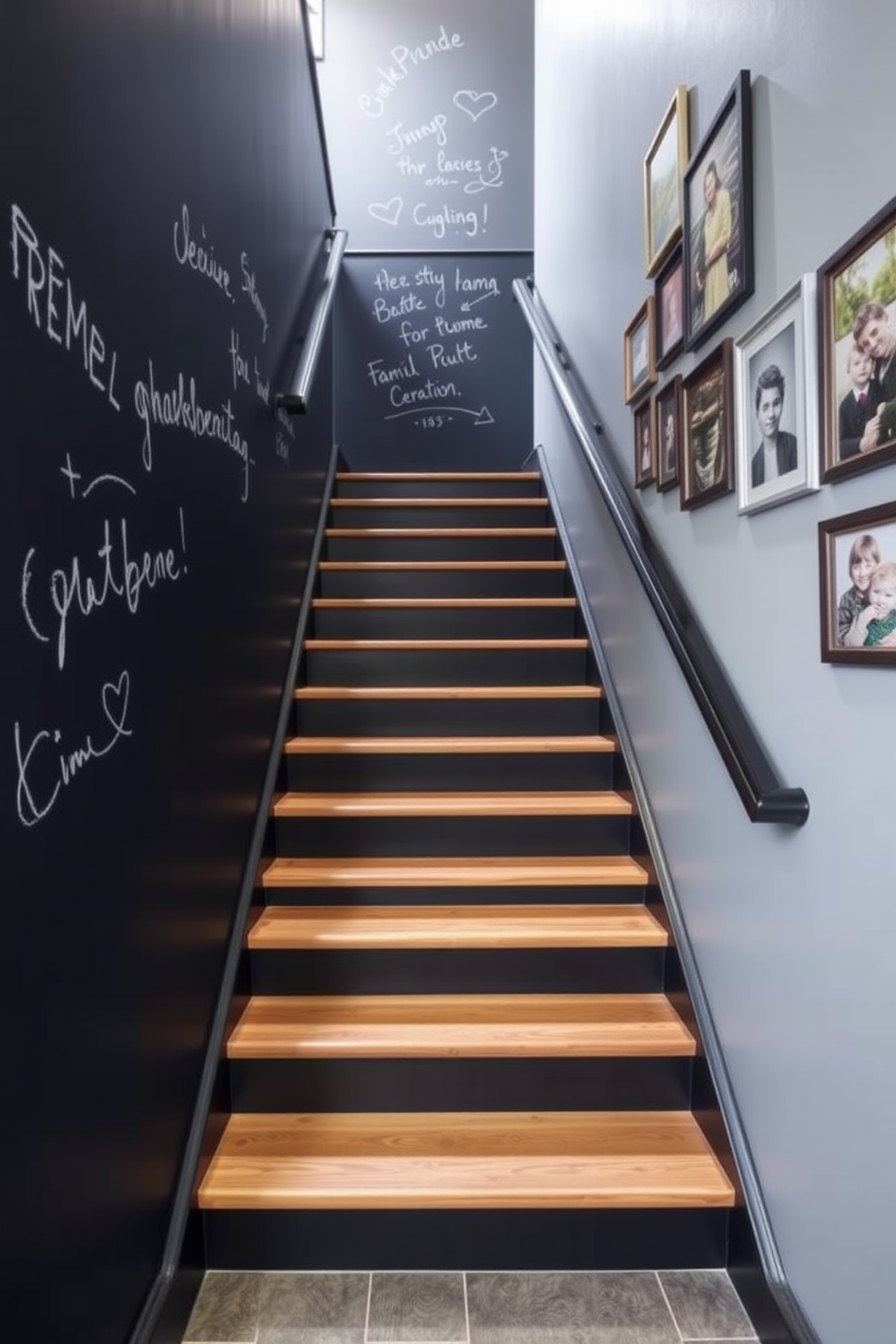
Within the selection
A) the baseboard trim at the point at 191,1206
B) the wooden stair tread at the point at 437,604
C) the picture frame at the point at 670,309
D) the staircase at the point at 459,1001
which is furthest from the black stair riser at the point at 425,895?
the picture frame at the point at 670,309

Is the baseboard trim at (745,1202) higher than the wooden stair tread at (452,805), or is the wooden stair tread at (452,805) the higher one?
the wooden stair tread at (452,805)

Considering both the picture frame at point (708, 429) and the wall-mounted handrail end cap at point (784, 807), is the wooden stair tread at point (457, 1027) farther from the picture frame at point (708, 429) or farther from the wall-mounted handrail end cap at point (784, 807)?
the picture frame at point (708, 429)

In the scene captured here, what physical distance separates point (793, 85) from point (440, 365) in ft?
11.2

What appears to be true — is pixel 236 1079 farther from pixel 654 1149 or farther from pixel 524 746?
→ pixel 524 746


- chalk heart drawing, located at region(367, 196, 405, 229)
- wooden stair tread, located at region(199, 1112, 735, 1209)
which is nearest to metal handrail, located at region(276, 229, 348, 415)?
chalk heart drawing, located at region(367, 196, 405, 229)

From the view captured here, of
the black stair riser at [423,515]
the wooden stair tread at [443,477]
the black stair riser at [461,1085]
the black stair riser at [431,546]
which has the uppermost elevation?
the wooden stair tread at [443,477]

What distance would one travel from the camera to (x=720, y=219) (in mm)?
1479

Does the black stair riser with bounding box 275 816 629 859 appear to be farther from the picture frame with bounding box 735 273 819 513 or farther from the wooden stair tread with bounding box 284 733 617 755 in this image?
the picture frame with bounding box 735 273 819 513

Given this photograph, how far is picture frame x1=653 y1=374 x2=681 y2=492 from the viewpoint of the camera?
5.77 feet

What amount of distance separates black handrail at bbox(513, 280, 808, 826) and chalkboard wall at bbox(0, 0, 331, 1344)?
921mm

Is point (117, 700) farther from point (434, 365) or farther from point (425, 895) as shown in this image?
point (434, 365)

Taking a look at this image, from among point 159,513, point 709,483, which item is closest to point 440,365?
point 709,483

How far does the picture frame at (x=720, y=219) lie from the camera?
4.49ft

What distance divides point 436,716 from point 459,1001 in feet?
2.85
